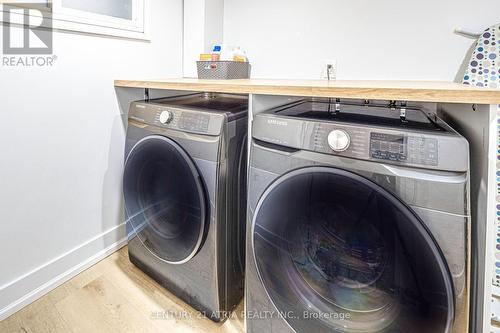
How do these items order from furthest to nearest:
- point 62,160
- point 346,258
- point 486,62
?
point 62,160 → point 486,62 → point 346,258

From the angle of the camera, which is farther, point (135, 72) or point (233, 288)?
point (135, 72)

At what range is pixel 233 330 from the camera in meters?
1.23

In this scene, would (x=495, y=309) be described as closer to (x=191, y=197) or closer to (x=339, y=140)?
(x=339, y=140)

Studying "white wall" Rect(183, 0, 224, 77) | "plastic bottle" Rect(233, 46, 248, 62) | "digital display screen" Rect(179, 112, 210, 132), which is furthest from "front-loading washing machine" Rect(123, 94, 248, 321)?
"white wall" Rect(183, 0, 224, 77)

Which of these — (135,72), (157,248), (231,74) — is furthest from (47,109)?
(231,74)

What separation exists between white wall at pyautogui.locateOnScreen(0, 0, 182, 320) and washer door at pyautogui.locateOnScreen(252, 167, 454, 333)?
1.05 meters

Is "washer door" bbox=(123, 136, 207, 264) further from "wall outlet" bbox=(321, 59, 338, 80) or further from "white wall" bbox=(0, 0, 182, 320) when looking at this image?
"wall outlet" bbox=(321, 59, 338, 80)

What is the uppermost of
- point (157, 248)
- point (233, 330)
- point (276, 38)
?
point (276, 38)

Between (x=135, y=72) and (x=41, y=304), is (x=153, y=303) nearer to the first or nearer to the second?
(x=41, y=304)

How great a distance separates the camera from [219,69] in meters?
1.66

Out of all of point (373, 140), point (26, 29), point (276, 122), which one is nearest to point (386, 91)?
point (373, 140)

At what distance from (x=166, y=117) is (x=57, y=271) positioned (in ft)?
3.22

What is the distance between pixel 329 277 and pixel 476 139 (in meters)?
0.61

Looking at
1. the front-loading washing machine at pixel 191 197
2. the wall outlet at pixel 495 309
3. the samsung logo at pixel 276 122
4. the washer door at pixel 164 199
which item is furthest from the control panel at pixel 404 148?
the washer door at pixel 164 199
